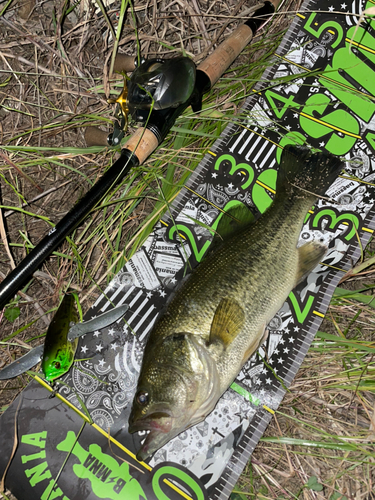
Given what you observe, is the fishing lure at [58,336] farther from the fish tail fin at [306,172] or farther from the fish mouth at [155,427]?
the fish tail fin at [306,172]

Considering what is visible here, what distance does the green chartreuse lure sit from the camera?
2.10 m

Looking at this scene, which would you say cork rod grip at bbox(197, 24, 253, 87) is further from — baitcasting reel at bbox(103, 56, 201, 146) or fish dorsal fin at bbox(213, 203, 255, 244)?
fish dorsal fin at bbox(213, 203, 255, 244)

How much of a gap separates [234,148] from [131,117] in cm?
72

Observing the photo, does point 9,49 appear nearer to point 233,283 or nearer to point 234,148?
point 234,148

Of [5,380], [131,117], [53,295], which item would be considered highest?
[131,117]

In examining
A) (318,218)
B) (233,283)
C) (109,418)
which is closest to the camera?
(233,283)

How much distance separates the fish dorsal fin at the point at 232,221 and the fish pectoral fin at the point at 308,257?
339mm

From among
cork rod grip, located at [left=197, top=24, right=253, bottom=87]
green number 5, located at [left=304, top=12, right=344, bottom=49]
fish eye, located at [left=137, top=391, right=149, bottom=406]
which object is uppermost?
green number 5, located at [left=304, top=12, right=344, bottom=49]

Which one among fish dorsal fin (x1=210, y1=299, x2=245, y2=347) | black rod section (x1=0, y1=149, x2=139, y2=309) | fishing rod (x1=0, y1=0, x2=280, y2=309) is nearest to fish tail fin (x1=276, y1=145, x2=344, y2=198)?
fishing rod (x1=0, y1=0, x2=280, y2=309)

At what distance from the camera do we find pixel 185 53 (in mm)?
2410

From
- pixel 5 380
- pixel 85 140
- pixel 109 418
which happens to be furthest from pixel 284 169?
pixel 5 380

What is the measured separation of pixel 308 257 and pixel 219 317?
692mm

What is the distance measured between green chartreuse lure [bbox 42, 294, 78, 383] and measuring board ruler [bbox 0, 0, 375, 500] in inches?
4.2

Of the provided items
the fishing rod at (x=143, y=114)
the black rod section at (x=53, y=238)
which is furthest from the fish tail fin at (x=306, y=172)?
the black rod section at (x=53, y=238)
